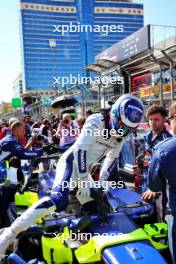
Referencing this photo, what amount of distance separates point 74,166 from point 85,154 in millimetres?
167

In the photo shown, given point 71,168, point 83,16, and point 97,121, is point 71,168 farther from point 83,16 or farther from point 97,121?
point 83,16

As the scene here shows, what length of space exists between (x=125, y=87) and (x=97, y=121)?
4782 millimetres

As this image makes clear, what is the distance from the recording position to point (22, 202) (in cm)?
431

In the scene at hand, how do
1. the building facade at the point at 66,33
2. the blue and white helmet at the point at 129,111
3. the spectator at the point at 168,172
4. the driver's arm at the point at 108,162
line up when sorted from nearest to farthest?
the spectator at the point at 168,172 → the blue and white helmet at the point at 129,111 → the driver's arm at the point at 108,162 → the building facade at the point at 66,33

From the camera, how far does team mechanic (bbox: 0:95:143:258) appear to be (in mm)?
3143

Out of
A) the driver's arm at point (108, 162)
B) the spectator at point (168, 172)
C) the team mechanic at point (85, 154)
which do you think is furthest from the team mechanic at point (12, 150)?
the spectator at point (168, 172)

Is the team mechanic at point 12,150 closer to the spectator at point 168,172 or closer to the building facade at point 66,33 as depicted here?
the spectator at point 168,172

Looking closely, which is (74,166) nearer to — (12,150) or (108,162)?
(108,162)

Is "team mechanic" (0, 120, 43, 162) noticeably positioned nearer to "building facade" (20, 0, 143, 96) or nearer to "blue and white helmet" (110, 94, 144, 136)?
"blue and white helmet" (110, 94, 144, 136)

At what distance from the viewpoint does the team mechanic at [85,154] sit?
314 centimetres

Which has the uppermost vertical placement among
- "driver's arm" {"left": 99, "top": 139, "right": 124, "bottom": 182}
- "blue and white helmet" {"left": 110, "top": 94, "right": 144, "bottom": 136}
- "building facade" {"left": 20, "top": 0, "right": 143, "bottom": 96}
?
"building facade" {"left": 20, "top": 0, "right": 143, "bottom": 96}

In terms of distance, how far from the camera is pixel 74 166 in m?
3.50

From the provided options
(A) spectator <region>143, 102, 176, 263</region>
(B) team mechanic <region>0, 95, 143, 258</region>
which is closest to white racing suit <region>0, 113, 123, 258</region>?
(B) team mechanic <region>0, 95, 143, 258</region>

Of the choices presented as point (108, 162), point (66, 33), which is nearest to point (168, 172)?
point (108, 162)
